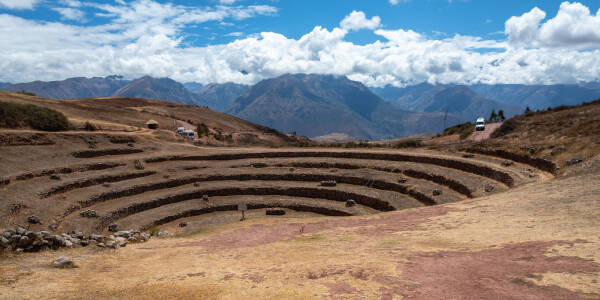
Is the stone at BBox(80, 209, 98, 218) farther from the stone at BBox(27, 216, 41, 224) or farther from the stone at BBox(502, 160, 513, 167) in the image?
the stone at BBox(502, 160, 513, 167)

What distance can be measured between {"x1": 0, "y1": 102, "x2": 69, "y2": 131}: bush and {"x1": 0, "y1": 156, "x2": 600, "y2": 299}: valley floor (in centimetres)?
4281

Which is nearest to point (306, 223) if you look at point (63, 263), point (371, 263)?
point (371, 263)

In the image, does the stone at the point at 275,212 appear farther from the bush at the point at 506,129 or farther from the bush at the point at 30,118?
the bush at the point at 506,129

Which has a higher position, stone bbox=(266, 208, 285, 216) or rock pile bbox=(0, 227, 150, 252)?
rock pile bbox=(0, 227, 150, 252)

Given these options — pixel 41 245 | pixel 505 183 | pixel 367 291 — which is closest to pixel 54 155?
pixel 41 245

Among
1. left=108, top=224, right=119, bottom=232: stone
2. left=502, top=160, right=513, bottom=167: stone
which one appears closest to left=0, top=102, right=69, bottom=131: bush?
left=108, top=224, right=119, bottom=232: stone

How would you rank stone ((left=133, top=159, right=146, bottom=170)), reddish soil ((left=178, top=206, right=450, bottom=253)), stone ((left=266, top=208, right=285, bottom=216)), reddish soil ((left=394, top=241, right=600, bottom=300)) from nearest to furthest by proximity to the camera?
reddish soil ((left=394, top=241, right=600, bottom=300)) < reddish soil ((left=178, top=206, right=450, bottom=253)) < stone ((left=266, top=208, right=285, bottom=216)) < stone ((left=133, top=159, right=146, bottom=170))

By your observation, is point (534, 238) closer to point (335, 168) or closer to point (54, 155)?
point (335, 168)

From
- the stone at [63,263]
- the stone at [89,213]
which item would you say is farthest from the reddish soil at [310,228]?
the stone at [89,213]

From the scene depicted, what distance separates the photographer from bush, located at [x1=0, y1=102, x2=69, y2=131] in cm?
4618

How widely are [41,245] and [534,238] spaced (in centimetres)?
2278

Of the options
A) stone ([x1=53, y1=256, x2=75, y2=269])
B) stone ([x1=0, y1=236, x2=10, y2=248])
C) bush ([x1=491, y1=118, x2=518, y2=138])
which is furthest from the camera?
bush ([x1=491, y1=118, x2=518, y2=138])

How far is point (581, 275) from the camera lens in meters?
10.0

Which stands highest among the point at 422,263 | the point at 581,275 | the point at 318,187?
the point at 581,275
